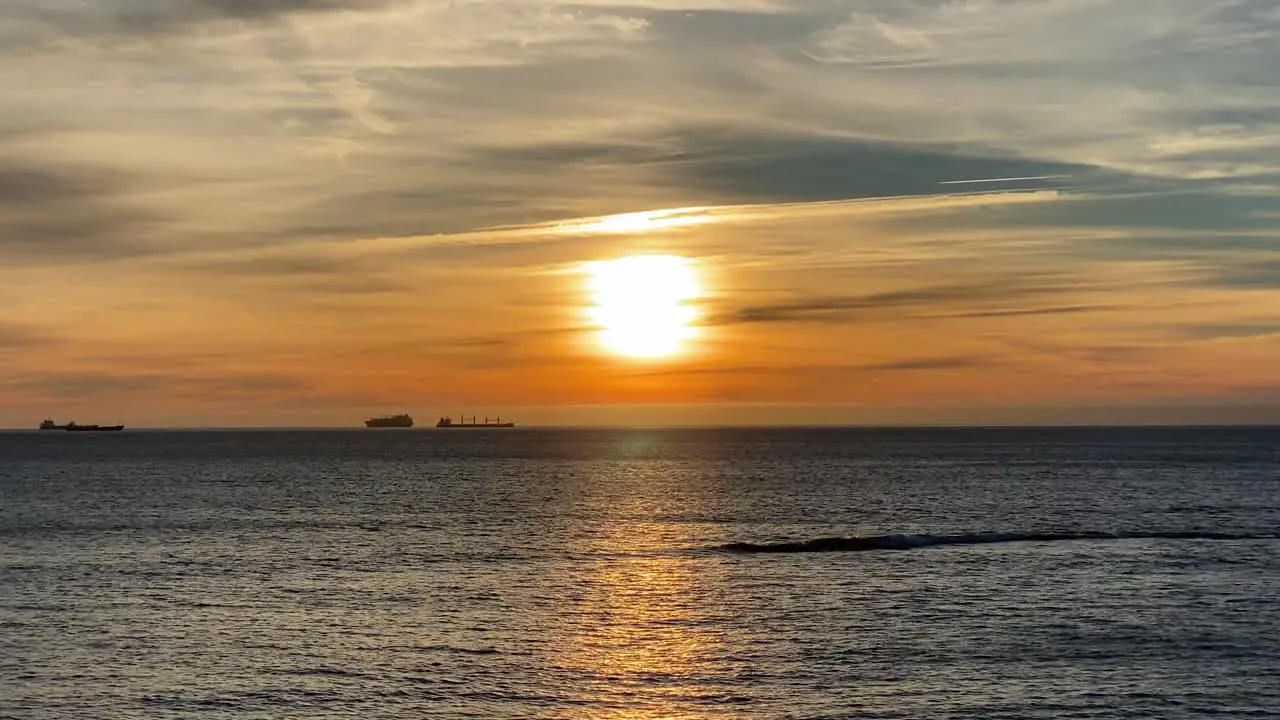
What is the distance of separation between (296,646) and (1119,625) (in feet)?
140

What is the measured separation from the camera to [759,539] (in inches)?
4269

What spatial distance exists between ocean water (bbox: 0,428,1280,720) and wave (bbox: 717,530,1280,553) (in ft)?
1.56

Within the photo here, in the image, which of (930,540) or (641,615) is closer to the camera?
(641,615)

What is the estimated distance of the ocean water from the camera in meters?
51.1

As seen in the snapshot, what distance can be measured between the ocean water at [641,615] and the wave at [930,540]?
48 cm

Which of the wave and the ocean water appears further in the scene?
the wave

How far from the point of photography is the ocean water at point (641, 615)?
5109 centimetres

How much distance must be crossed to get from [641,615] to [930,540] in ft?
144

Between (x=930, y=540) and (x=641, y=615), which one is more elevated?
(x=930, y=540)

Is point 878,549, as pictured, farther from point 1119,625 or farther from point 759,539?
point 1119,625

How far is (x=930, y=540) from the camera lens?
347 feet

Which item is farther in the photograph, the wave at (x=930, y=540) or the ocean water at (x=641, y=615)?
the wave at (x=930, y=540)

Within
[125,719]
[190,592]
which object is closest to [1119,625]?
[125,719]

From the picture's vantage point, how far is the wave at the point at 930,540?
10100 centimetres
